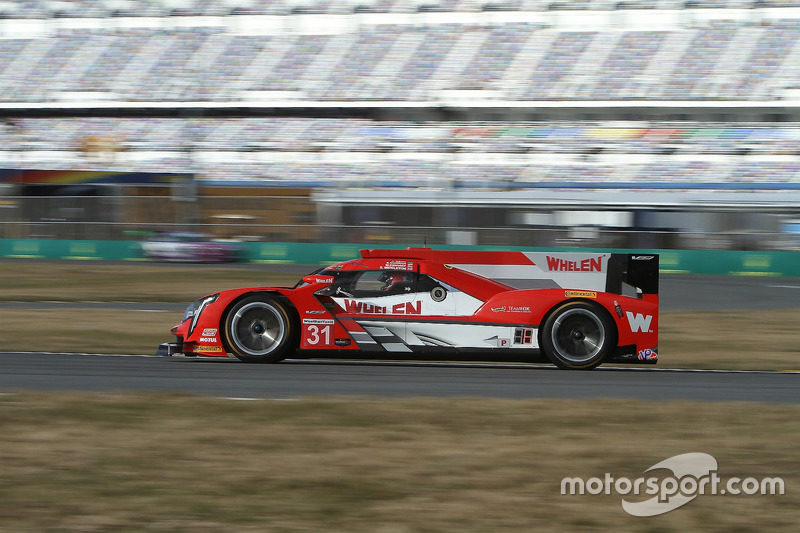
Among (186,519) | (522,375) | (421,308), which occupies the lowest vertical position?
(186,519)

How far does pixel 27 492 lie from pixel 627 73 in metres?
31.3

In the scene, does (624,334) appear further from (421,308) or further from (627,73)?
(627,73)

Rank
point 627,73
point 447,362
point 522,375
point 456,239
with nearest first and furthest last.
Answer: point 522,375 < point 447,362 < point 456,239 < point 627,73

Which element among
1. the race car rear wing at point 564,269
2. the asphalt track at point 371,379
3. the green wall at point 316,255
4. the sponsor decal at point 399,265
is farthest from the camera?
the green wall at point 316,255

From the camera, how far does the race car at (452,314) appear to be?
8977 mm

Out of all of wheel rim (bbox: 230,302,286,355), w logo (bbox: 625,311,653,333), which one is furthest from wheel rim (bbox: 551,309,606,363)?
wheel rim (bbox: 230,302,286,355)

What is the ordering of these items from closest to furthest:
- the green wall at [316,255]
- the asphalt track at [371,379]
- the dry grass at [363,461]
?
the dry grass at [363,461]
the asphalt track at [371,379]
the green wall at [316,255]

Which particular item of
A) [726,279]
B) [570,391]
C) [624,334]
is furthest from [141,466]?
[726,279]

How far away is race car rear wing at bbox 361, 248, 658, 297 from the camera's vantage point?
29.8 ft

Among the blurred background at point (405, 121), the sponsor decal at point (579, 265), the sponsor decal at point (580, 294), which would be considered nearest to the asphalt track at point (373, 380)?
the sponsor decal at point (580, 294)

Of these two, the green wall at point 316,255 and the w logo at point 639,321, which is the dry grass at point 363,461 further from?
the green wall at point 316,255

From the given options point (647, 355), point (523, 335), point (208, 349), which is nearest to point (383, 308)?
point (523, 335)

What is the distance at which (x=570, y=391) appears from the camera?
7910mm

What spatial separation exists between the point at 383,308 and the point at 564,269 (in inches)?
67.9
